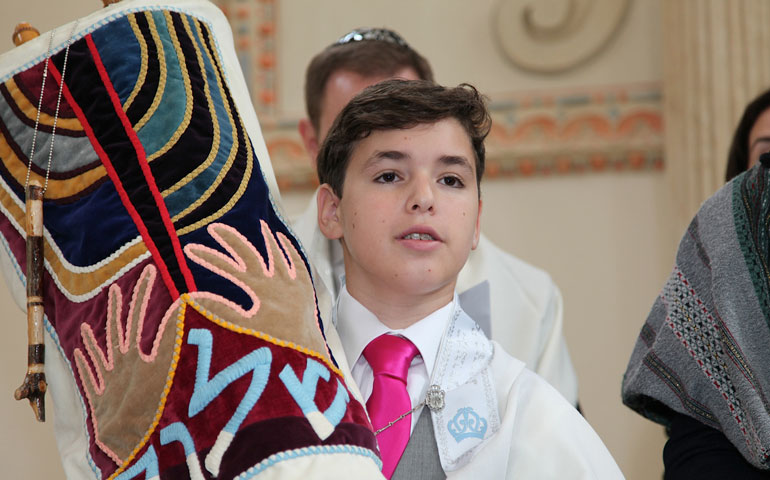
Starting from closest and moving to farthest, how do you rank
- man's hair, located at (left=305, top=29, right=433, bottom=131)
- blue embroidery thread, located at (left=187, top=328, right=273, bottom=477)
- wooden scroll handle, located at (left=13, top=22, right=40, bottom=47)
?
blue embroidery thread, located at (left=187, top=328, right=273, bottom=477)
wooden scroll handle, located at (left=13, top=22, right=40, bottom=47)
man's hair, located at (left=305, top=29, right=433, bottom=131)

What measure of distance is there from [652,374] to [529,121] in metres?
1.96

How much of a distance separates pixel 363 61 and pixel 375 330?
0.89m

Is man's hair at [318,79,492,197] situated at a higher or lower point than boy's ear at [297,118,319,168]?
higher

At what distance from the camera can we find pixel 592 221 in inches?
129

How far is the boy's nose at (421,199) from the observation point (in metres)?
1.33

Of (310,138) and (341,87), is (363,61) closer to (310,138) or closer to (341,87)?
(341,87)

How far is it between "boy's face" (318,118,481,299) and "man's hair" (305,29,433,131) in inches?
26.4

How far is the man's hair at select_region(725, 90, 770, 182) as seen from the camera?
199cm

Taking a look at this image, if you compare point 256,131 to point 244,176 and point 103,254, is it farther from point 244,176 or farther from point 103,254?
point 103,254

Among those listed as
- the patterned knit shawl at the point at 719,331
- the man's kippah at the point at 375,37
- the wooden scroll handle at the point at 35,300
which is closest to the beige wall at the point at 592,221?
the man's kippah at the point at 375,37

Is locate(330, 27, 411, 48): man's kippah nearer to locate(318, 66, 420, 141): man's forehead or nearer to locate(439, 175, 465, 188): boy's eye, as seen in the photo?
locate(318, 66, 420, 141): man's forehead

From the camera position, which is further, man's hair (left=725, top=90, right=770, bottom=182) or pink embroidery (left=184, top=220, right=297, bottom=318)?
man's hair (left=725, top=90, right=770, bottom=182)

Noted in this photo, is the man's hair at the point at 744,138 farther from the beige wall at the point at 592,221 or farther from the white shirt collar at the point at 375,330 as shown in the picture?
the beige wall at the point at 592,221

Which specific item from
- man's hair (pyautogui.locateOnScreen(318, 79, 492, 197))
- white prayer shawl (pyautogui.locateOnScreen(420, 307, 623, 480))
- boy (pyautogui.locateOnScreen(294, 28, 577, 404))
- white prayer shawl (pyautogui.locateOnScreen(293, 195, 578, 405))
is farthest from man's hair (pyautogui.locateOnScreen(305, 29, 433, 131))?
white prayer shawl (pyautogui.locateOnScreen(420, 307, 623, 480))
